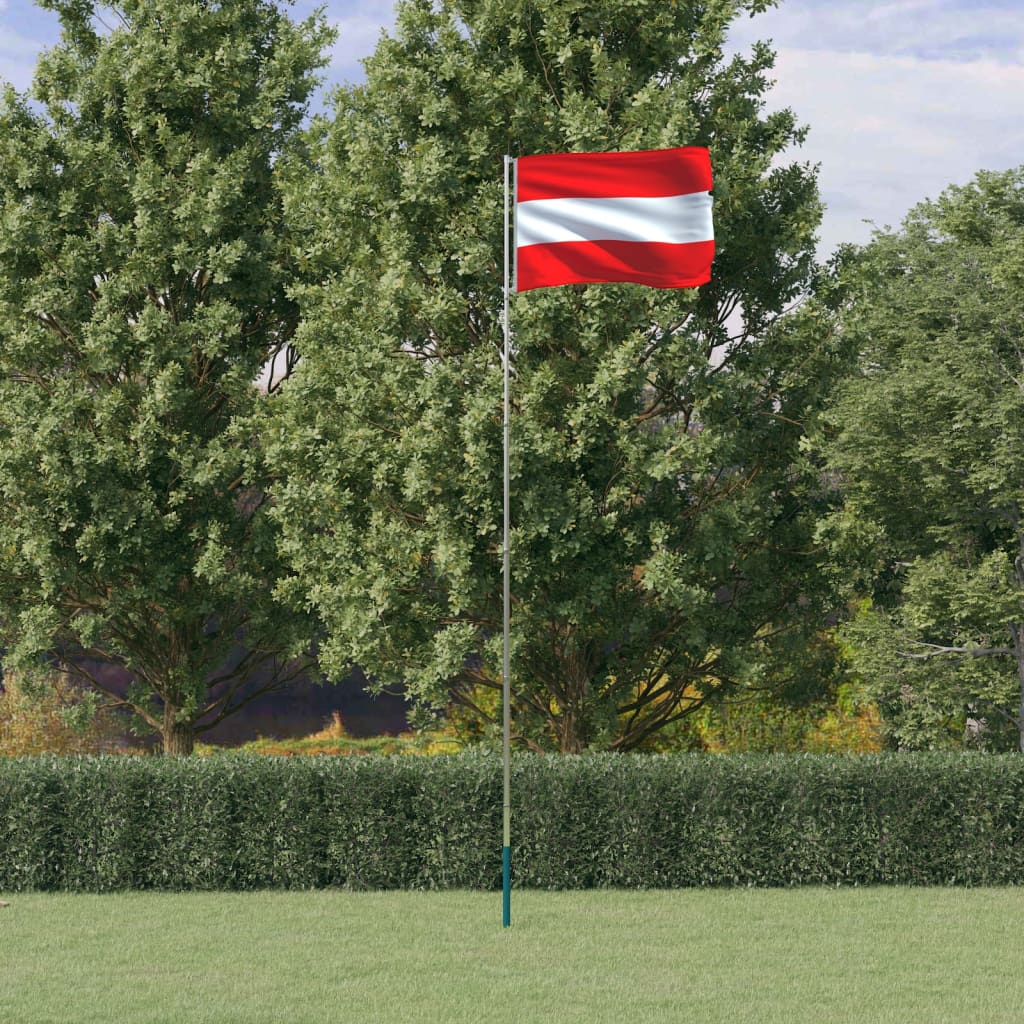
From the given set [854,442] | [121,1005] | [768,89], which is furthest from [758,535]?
[121,1005]

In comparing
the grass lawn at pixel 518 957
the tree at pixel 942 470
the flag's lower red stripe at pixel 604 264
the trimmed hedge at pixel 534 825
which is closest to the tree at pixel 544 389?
the tree at pixel 942 470

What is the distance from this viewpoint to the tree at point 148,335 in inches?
648

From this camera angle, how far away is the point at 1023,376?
14.4 m

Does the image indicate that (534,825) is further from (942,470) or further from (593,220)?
(942,470)

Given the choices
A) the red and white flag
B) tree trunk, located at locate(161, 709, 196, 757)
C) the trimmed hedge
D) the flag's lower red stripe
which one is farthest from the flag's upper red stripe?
tree trunk, located at locate(161, 709, 196, 757)

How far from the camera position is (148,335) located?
1659cm

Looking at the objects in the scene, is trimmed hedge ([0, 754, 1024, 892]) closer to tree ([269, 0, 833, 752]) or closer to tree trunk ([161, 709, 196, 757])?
tree ([269, 0, 833, 752])

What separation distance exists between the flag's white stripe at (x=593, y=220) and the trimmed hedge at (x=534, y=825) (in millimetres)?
4821

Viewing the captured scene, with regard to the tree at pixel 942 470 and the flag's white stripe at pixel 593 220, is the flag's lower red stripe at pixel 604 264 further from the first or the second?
the tree at pixel 942 470

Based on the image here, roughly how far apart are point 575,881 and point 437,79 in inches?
326

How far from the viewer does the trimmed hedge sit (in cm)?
1257

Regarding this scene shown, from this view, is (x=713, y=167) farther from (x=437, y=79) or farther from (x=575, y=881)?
(x=575, y=881)

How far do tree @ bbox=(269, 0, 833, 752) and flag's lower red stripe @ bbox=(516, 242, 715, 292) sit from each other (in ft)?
6.67

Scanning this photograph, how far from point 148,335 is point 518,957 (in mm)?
9659
